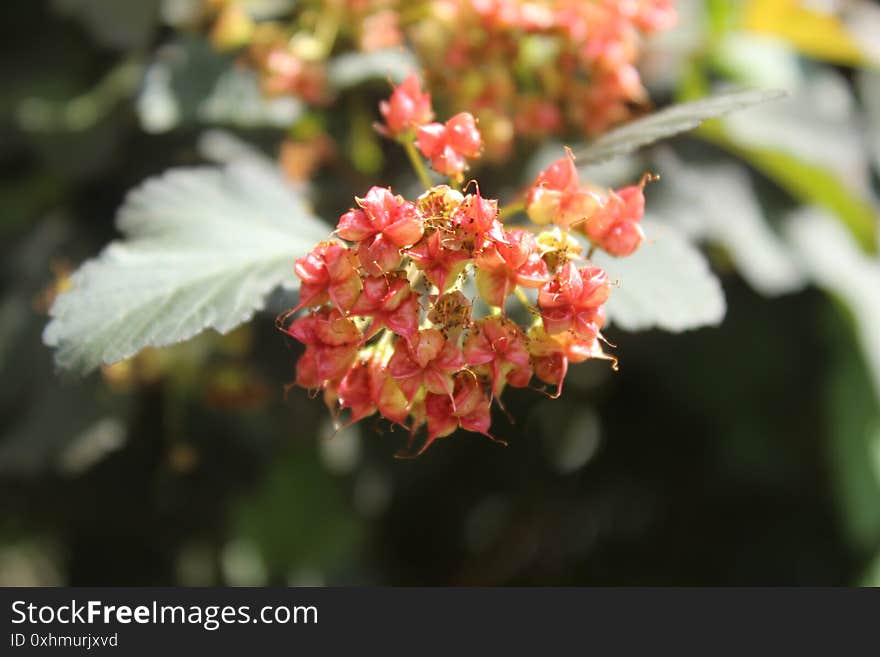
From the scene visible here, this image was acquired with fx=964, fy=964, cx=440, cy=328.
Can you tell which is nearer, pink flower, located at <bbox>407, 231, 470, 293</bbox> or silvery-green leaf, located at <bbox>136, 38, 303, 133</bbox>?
pink flower, located at <bbox>407, 231, 470, 293</bbox>

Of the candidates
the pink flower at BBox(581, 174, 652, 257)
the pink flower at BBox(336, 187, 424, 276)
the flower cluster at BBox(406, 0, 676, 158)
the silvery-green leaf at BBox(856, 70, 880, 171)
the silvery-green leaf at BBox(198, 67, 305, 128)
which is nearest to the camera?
the pink flower at BBox(336, 187, 424, 276)

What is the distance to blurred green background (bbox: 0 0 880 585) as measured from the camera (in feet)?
4.05

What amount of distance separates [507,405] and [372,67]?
538 mm

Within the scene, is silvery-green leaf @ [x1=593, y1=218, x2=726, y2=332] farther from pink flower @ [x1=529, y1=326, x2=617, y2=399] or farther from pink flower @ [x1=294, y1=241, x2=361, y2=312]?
pink flower @ [x1=294, y1=241, x2=361, y2=312]

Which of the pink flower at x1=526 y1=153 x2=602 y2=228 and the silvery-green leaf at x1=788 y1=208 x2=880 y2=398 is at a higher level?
the silvery-green leaf at x1=788 y1=208 x2=880 y2=398

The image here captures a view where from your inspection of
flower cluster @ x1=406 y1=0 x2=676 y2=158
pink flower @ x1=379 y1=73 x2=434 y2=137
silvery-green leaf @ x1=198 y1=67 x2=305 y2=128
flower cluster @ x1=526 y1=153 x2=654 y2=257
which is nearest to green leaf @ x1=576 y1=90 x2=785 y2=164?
flower cluster @ x1=526 y1=153 x2=654 y2=257

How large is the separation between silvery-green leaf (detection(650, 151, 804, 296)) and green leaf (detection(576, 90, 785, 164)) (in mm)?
356

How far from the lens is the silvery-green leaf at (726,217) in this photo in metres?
1.16

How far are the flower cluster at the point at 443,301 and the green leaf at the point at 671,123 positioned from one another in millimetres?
47

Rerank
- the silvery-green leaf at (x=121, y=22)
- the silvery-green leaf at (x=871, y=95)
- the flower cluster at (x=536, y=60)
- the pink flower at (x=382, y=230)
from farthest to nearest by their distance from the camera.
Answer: the silvery-green leaf at (x=871, y=95), the silvery-green leaf at (x=121, y=22), the flower cluster at (x=536, y=60), the pink flower at (x=382, y=230)

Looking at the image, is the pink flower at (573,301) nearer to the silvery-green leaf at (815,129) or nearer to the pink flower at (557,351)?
the pink flower at (557,351)

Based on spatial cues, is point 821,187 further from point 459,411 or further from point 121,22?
point 121,22

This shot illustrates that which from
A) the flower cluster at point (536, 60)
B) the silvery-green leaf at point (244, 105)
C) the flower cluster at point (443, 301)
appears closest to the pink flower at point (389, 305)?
the flower cluster at point (443, 301)

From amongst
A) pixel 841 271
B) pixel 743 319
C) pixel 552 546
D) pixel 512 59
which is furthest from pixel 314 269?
pixel 552 546
